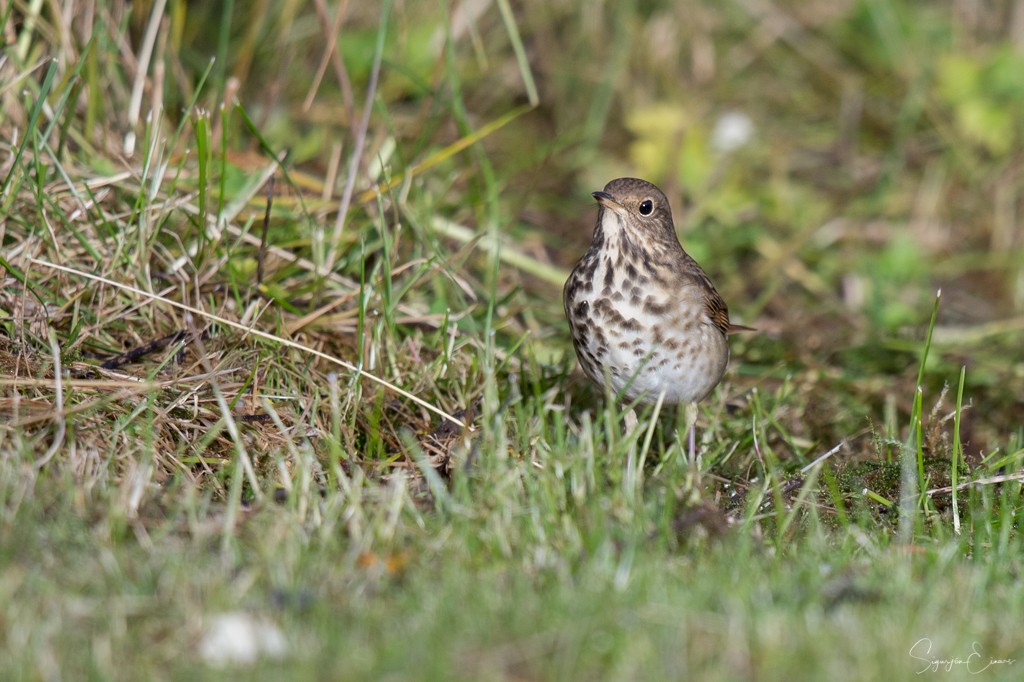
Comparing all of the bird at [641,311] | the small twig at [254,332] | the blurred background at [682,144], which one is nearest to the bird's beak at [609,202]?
the bird at [641,311]

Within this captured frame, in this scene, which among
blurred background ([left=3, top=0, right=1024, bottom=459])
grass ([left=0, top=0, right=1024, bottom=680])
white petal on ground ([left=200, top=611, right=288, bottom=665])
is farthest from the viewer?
blurred background ([left=3, top=0, right=1024, bottom=459])

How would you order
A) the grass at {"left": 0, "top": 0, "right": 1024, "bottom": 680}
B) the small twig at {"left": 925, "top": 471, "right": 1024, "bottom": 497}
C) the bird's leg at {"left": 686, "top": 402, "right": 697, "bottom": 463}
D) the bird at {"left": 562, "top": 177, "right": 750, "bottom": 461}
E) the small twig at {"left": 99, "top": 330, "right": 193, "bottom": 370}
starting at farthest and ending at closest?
the bird's leg at {"left": 686, "top": 402, "right": 697, "bottom": 463} < the bird at {"left": 562, "top": 177, "right": 750, "bottom": 461} < the small twig at {"left": 99, "top": 330, "right": 193, "bottom": 370} < the small twig at {"left": 925, "top": 471, "right": 1024, "bottom": 497} < the grass at {"left": 0, "top": 0, "right": 1024, "bottom": 680}

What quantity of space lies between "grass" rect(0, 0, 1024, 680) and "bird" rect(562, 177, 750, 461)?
0.75ft

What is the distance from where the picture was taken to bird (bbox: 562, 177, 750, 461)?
419cm

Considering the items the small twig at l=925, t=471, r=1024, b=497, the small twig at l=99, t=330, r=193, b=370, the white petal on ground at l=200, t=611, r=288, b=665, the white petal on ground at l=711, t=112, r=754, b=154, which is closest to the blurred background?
the white petal on ground at l=711, t=112, r=754, b=154

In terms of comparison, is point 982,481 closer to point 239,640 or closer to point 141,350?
point 239,640

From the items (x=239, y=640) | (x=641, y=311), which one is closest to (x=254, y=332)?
(x=641, y=311)

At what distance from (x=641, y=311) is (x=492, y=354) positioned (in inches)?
20.5

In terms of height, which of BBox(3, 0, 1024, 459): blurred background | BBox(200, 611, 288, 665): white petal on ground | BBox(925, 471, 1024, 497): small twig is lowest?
BBox(200, 611, 288, 665): white petal on ground

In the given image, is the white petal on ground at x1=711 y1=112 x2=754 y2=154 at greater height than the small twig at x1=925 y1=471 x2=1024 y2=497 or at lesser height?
greater

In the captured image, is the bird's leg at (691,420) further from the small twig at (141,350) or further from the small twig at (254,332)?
the small twig at (141,350)

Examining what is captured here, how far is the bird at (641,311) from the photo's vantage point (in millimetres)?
4188

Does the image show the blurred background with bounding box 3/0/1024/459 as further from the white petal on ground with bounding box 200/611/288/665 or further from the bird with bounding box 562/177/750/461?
the white petal on ground with bounding box 200/611/288/665

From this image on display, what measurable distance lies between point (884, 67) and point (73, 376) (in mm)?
5587
